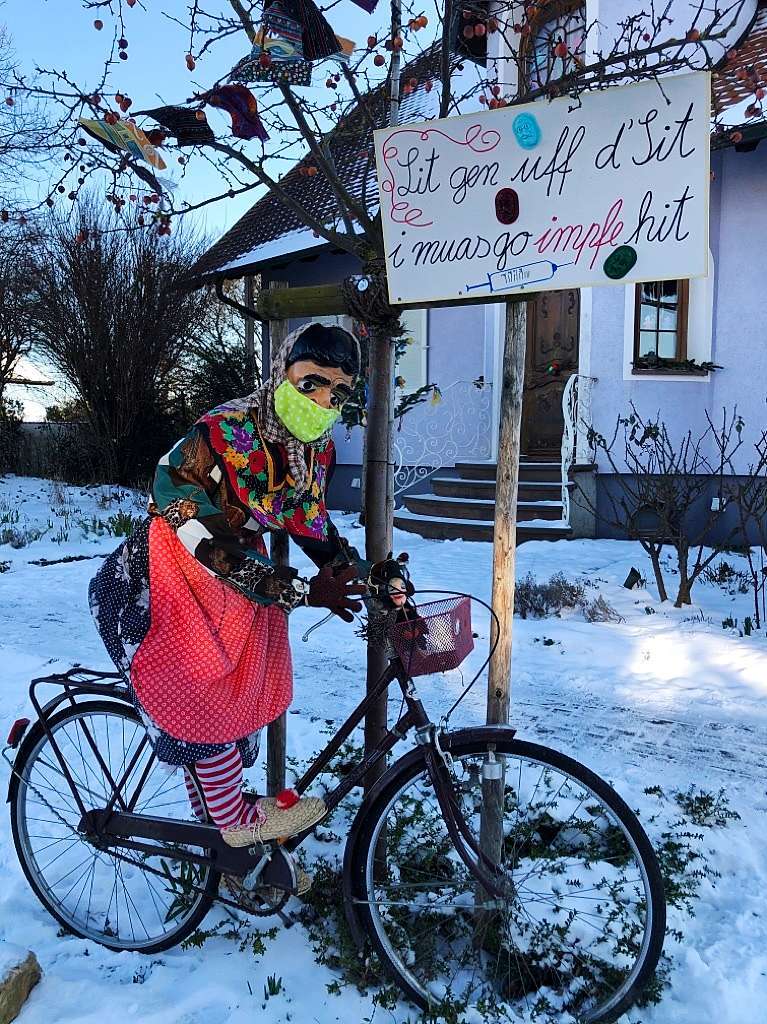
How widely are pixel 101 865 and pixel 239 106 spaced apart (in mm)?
2391

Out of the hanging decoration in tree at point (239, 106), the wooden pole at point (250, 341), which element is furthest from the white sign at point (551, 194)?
the wooden pole at point (250, 341)

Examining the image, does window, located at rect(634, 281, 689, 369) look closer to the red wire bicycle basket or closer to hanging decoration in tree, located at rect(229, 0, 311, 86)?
hanging decoration in tree, located at rect(229, 0, 311, 86)

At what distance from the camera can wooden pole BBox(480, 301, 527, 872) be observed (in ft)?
6.93

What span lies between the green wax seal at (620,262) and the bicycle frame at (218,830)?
107 centimetres

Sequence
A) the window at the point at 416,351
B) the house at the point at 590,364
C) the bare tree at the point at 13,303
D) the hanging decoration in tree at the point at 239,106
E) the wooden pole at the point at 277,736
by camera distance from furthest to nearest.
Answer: the bare tree at the point at 13,303 → the window at the point at 416,351 → the house at the point at 590,364 → the wooden pole at the point at 277,736 → the hanging decoration in tree at the point at 239,106

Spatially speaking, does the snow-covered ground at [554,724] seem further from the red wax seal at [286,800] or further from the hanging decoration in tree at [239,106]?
the hanging decoration in tree at [239,106]

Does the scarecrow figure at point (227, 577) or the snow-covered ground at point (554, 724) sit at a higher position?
the scarecrow figure at point (227, 577)

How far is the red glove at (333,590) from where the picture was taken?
1.79m

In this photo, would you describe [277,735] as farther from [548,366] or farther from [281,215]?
[281,215]

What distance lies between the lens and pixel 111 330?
11.9 m

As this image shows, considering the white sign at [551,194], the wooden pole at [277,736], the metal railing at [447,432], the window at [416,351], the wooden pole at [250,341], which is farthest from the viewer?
the wooden pole at [250,341]

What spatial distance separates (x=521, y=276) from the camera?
74.2 inches

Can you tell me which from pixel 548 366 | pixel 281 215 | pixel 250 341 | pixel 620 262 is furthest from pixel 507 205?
pixel 250 341

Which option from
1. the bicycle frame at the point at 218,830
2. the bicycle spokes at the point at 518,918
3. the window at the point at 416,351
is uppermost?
the window at the point at 416,351
